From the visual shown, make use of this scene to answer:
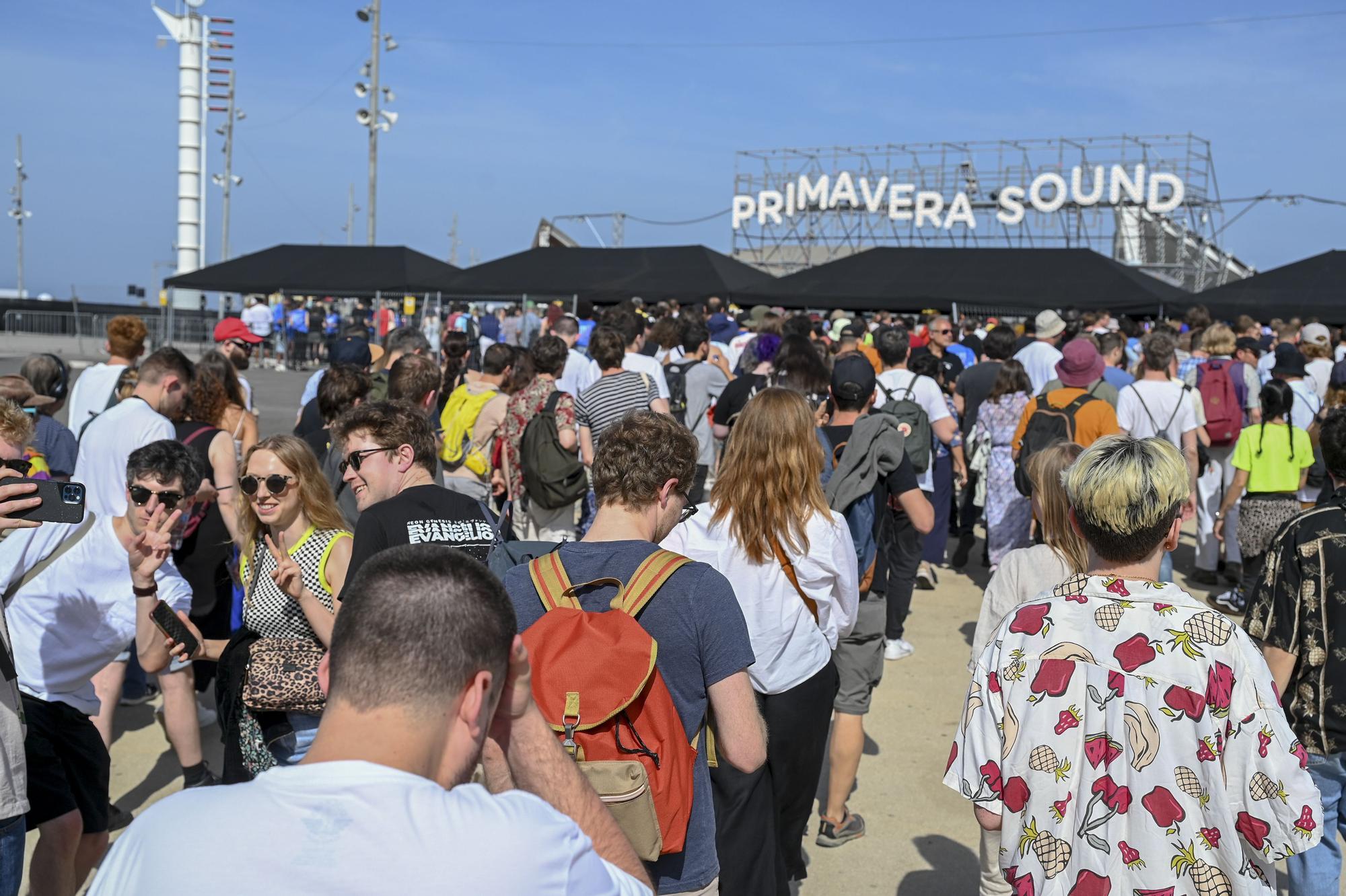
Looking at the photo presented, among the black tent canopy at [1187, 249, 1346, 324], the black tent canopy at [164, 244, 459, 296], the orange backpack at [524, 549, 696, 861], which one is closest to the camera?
the orange backpack at [524, 549, 696, 861]

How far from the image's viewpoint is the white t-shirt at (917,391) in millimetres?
6949

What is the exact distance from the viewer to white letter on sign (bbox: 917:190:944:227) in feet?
125

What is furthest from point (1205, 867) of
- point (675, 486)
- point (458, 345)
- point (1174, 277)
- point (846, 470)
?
point (1174, 277)

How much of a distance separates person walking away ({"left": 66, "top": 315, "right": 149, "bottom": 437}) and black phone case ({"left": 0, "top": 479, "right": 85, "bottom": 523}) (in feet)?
13.9

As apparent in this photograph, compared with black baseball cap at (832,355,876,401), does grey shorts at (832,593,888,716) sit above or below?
below

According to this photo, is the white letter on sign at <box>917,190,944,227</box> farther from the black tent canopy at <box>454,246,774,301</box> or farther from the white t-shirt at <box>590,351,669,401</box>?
the white t-shirt at <box>590,351,669,401</box>

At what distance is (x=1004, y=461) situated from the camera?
7.64 m

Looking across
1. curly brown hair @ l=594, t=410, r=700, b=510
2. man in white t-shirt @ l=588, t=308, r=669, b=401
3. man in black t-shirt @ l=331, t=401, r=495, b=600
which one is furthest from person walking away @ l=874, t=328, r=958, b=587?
curly brown hair @ l=594, t=410, r=700, b=510

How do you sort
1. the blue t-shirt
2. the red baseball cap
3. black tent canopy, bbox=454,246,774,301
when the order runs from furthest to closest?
black tent canopy, bbox=454,246,774,301, the red baseball cap, the blue t-shirt

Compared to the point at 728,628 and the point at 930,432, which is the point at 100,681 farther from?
the point at 930,432

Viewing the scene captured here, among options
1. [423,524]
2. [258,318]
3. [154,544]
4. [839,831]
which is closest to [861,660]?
[839,831]

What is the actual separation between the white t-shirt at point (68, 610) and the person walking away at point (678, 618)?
1671 millimetres

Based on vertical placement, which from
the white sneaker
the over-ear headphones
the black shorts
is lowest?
the white sneaker

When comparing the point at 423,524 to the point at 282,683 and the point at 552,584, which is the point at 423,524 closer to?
the point at 282,683
